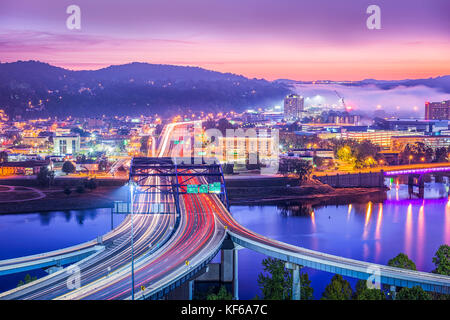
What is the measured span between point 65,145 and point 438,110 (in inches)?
1018

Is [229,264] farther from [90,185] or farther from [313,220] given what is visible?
[90,185]

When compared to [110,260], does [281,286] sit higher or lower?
lower

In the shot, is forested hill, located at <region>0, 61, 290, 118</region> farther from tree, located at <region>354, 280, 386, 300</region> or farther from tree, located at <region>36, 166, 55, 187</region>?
tree, located at <region>354, 280, 386, 300</region>

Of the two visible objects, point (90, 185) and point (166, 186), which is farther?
point (90, 185)

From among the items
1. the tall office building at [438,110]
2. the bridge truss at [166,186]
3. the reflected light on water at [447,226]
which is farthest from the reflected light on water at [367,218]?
the tall office building at [438,110]

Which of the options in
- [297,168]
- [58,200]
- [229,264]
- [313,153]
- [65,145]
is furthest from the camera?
[65,145]

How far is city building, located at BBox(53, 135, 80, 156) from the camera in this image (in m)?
17.3

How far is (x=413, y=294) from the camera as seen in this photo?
12.9 feet

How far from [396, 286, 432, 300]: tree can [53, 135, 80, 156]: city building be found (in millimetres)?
14590

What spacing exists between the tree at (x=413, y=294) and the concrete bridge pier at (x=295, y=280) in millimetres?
868

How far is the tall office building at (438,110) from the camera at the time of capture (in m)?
34.8

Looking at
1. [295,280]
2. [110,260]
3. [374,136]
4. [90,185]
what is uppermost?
[374,136]

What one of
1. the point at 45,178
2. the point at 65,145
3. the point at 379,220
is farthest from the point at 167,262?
the point at 65,145

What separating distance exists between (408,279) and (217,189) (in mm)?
4625
